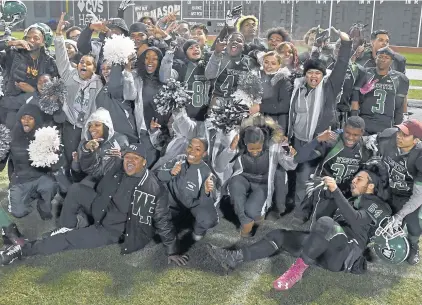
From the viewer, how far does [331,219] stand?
14.0 feet

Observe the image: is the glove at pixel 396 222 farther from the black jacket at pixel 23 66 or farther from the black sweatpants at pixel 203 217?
the black jacket at pixel 23 66

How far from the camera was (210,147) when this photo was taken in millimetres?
5527

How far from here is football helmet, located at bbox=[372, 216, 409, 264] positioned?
4.38 metres

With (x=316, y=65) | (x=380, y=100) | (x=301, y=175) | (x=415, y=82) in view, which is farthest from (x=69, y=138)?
(x=415, y=82)

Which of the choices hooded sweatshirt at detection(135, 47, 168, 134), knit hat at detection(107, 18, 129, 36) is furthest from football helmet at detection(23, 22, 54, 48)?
hooded sweatshirt at detection(135, 47, 168, 134)

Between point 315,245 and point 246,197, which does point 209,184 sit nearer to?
point 246,197

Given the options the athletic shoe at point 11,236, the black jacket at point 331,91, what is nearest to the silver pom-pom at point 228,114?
the black jacket at point 331,91

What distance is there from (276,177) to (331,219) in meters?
1.32

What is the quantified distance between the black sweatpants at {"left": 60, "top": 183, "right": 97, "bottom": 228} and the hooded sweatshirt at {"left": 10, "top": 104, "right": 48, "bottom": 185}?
87cm

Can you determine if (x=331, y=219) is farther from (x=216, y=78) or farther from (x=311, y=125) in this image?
(x=216, y=78)

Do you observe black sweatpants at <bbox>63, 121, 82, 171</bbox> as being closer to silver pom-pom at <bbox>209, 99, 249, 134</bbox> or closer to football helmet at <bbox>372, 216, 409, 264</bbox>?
silver pom-pom at <bbox>209, 99, 249, 134</bbox>

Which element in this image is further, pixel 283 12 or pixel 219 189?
pixel 283 12

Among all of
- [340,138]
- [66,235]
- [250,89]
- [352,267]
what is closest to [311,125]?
[340,138]

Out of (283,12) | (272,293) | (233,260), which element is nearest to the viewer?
(272,293)
